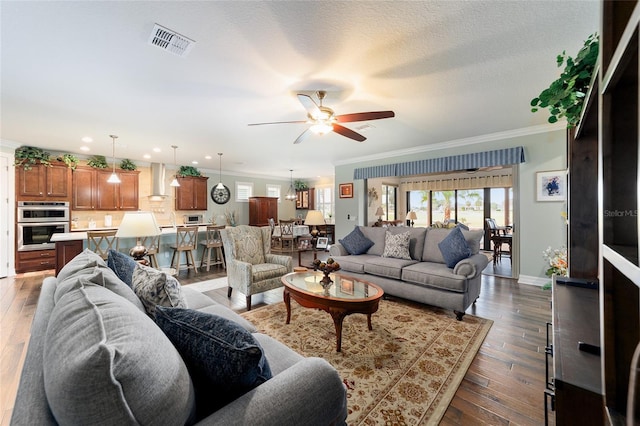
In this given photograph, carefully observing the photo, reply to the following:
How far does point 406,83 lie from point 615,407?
2.80 metres

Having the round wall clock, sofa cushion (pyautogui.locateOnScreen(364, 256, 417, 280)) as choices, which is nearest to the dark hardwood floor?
sofa cushion (pyautogui.locateOnScreen(364, 256, 417, 280))

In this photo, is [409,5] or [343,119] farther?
[343,119]

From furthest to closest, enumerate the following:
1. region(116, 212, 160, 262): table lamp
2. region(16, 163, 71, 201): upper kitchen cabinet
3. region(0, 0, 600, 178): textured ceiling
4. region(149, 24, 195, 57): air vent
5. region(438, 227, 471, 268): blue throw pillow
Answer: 1. region(16, 163, 71, 201): upper kitchen cabinet
2. region(438, 227, 471, 268): blue throw pillow
3. region(116, 212, 160, 262): table lamp
4. region(149, 24, 195, 57): air vent
5. region(0, 0, 600, 178): textured ceiling

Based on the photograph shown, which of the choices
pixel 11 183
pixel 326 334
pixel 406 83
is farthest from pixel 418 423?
pixel 11 183

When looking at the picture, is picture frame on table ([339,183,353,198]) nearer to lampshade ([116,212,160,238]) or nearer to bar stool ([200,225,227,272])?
bar stool ([200,225,227,272])

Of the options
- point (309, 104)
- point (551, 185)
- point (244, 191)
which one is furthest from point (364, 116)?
point (244, 191)

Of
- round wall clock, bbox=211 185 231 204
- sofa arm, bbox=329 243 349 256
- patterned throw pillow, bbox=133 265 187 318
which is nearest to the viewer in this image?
patterned throw pillow, bbox=133 265 187 318

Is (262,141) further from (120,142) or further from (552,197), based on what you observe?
(552,197)

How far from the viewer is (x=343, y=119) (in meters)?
2.91

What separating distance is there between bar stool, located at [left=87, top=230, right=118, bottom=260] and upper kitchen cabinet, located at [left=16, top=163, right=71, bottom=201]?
236 cm

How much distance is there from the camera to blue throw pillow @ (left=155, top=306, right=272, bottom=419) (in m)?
0.87

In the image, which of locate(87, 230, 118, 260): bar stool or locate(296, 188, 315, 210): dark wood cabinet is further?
locate(296, 188, 315, 210): dark wood cabinet

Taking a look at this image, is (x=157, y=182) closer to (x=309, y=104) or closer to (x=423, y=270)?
(x=309, y=104)

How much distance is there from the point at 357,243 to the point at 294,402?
11.4ft
